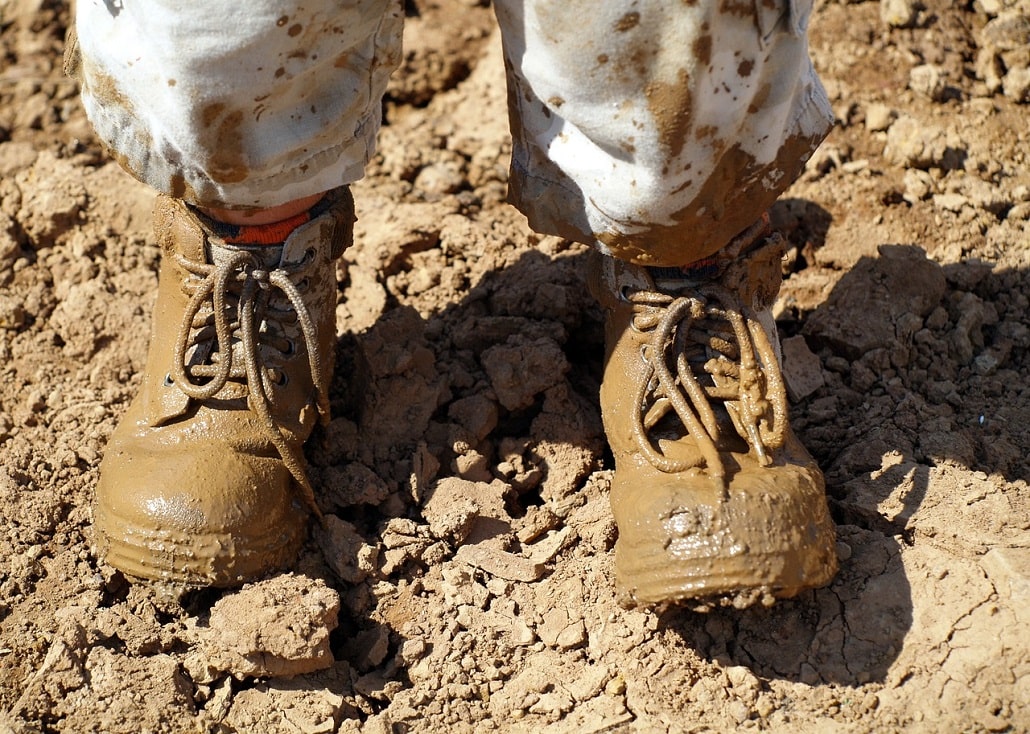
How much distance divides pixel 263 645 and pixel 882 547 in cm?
92

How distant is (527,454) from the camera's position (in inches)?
73.9

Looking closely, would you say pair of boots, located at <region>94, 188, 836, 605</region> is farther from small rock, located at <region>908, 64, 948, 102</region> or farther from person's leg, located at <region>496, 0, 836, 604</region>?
small rock, located at <region>908, 64, 948, 102</region>

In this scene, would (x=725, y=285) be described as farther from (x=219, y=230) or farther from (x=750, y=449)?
(x=219, y=230)

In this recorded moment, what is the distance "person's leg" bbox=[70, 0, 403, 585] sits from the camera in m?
1.40

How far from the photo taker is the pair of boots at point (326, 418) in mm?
1497

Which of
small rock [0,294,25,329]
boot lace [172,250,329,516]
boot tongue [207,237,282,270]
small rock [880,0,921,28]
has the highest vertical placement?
boot tongue [207,237,282,270]

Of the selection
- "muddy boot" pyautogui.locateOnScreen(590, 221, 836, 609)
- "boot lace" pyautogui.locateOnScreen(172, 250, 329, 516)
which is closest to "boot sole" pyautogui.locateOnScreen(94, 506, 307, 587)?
"boot lace" pyautogui.locateOnScreen(172, 250, 329, 516)

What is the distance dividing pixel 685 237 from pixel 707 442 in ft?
0.97

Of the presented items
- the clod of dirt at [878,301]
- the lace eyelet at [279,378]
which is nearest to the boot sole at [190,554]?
the lace eyelet at [279,378]

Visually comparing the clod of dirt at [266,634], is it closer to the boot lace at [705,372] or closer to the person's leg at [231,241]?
the person's leg at [231,241]

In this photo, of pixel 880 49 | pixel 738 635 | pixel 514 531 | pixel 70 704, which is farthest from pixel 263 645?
pixel 880 49

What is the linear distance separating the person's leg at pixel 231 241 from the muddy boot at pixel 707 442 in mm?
479

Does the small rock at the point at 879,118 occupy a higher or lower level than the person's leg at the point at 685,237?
lower

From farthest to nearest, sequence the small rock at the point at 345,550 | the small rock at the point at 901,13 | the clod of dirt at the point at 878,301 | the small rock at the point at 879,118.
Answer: the small rock at the point at 901,13
the small rock at the point at 879,118
the clod of dirt at the point at 878,301
the small rock at the point at 345,550
